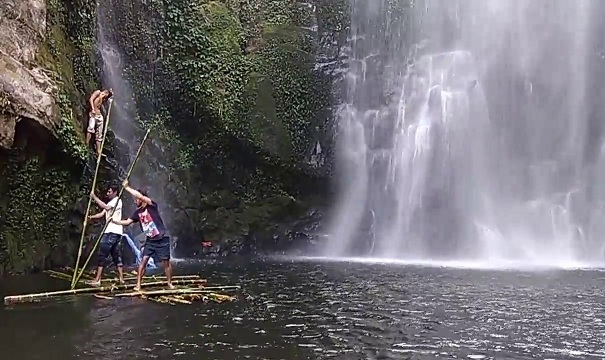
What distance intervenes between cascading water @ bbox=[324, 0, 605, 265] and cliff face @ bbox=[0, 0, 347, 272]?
4.23 ft

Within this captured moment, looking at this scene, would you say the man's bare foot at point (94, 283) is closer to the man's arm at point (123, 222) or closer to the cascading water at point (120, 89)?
the man's arm at point (123, 222)

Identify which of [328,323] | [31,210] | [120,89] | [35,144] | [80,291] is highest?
[120,89]

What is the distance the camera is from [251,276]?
11805 mm

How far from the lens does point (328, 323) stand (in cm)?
720

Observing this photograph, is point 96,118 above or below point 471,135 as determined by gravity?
below

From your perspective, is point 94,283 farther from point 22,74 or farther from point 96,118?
point 96,118

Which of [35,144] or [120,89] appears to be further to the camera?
[120,89]

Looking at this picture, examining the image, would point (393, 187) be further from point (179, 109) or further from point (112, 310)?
point (112, 310)

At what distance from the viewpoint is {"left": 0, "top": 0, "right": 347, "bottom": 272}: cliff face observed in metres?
13.2

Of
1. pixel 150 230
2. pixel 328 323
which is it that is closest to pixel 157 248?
pixel 150 230

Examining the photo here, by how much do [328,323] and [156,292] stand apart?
2.82 meters

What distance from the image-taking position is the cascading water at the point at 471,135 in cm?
1906

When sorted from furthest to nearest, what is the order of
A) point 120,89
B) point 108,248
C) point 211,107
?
point 211,107 < point 120,89 < point 108,248

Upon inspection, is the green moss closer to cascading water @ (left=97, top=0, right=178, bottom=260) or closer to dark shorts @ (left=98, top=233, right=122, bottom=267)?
dark shorts @ (left=98, top=233, right=122, bottom=267)
